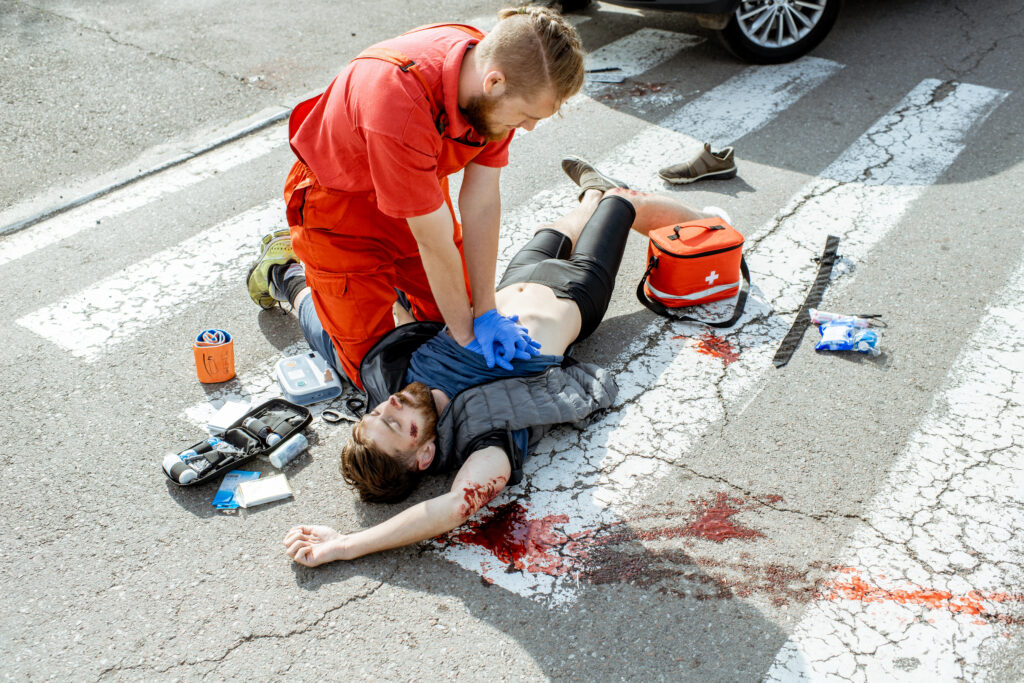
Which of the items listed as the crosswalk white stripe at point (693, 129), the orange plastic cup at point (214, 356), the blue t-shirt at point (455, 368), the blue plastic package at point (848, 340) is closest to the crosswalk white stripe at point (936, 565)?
the blue plastic package at point (848, 340)

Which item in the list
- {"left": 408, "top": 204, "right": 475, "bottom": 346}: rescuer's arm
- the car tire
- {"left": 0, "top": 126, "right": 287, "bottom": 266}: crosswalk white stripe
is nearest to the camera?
{"left": 408, "top": 204, "right": 475, "bottom": 346}: rescuer's arm

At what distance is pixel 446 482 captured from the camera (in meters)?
3.40

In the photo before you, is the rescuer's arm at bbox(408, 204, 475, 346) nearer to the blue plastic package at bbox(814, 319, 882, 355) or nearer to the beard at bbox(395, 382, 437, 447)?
the beard at bbox(395, 382, 437, 447)

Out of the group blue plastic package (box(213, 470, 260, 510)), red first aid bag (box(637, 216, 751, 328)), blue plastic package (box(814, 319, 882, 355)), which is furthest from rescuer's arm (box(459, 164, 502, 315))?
blue plastic package (box(814, 319, 882, 355))

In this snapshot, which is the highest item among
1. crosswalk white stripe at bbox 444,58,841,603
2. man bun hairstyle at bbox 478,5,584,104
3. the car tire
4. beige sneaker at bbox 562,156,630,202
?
man bun hairstyle at bbox 478,5,584,104

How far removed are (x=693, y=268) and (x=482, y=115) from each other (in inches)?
65.2

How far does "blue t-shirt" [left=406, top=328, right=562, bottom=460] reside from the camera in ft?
11.4

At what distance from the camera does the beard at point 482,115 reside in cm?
279

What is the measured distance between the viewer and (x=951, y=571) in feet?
9.56

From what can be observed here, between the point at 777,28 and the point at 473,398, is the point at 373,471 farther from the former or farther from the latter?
the point at 777,28

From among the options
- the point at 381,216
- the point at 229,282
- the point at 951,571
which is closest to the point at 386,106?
the point at 381,216

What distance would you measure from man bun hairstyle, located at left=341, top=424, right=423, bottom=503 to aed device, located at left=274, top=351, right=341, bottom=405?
0.57 m

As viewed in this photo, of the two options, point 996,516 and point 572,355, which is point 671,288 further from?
point 996,516

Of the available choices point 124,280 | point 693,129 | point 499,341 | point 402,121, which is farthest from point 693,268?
point 124,280
